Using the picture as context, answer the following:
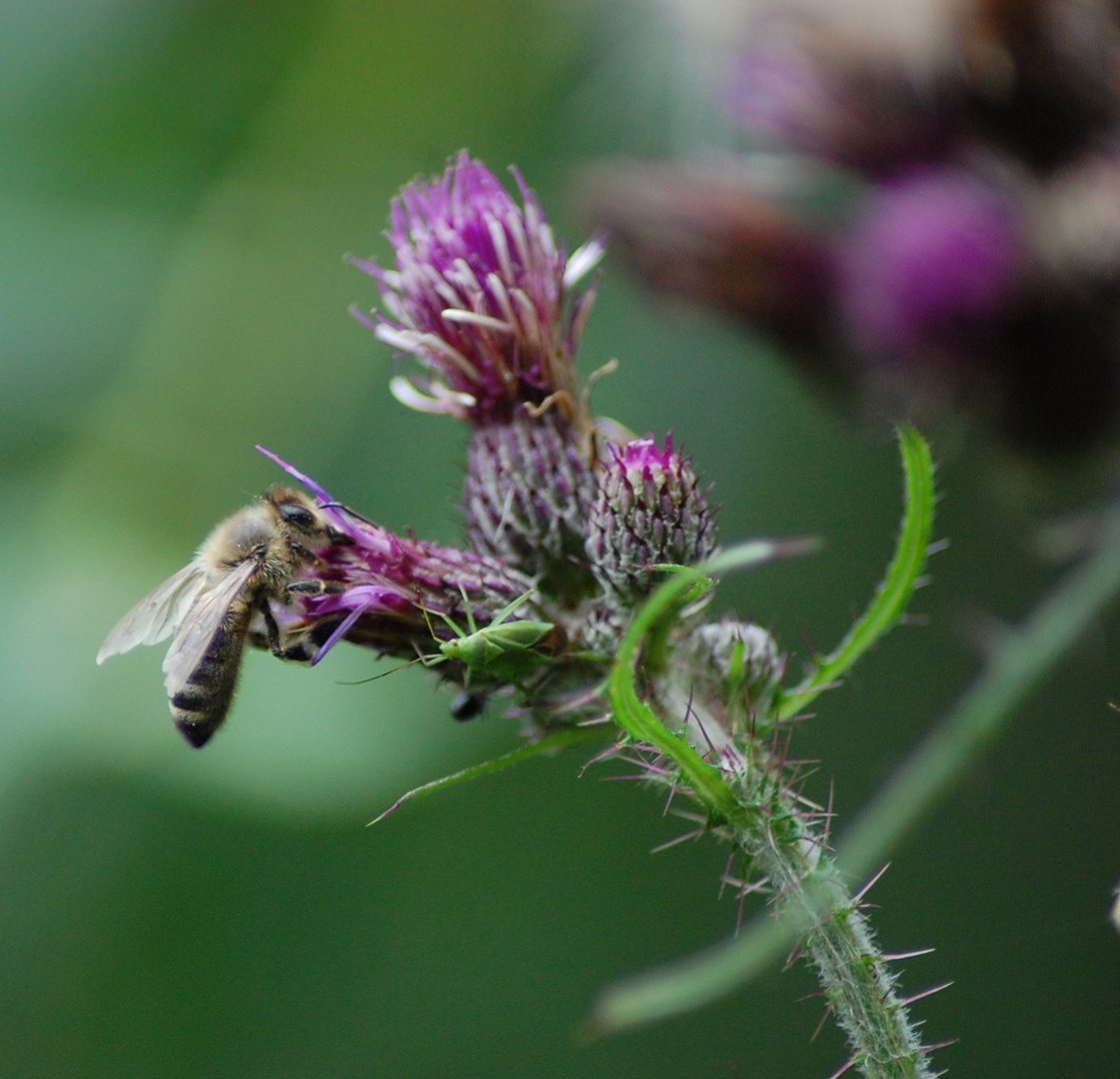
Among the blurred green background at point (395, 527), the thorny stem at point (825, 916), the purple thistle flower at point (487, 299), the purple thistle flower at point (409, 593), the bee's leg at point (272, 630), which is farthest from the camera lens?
the blurred green background at point (395, 527)

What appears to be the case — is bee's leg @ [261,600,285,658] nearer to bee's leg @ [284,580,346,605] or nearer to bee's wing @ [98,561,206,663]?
bee's leg @ [284,580,346,605]

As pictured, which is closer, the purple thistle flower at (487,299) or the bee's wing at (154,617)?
the purple thistle flower at (487,299)

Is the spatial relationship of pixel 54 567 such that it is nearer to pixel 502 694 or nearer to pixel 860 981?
pixel 502 694

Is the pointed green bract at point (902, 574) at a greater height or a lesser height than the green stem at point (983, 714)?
greater

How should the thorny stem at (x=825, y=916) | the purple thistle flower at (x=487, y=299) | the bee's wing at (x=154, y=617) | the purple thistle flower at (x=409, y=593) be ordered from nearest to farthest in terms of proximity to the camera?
the thorny stem at (x=825, y=916) < the purple thistle flower at (x=409, y=593) < the purple thistle flower at (x=487, y=299) < the bee's wing at (x=154, y=617)

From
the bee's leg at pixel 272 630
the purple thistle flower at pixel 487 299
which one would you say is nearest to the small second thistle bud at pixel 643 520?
the purple thistle flower at pixel 487 299

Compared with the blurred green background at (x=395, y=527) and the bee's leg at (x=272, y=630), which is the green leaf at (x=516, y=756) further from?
the blurred green background at (x=395, y=527)

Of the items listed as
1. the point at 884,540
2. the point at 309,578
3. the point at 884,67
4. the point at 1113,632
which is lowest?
the point at 1113,632

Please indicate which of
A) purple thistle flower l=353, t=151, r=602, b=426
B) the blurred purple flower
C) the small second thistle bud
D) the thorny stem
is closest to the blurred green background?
the blurred purple flower

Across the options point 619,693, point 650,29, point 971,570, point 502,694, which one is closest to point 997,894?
point 971,570
